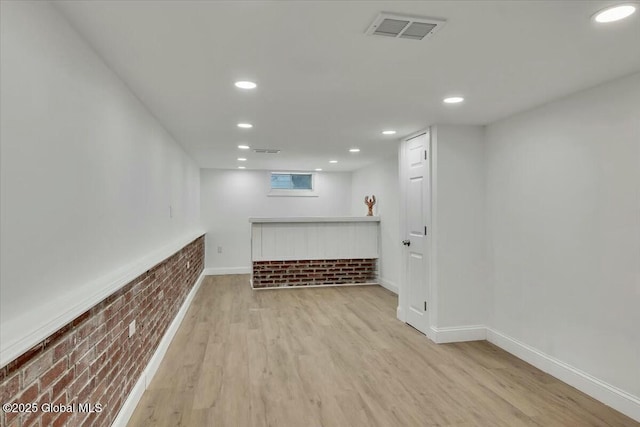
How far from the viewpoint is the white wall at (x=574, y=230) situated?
2.45 m

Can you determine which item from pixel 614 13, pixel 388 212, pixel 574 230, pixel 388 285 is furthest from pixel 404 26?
pixel 388 285

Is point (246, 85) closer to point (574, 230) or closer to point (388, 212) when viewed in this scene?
point (574, 230)

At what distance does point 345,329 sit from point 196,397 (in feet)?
6.25

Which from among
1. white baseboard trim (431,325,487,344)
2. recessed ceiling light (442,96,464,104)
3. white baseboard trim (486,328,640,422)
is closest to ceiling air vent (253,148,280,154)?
recessed ceiling light (442,96,464,104)

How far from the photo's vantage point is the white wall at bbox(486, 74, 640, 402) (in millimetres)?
2449

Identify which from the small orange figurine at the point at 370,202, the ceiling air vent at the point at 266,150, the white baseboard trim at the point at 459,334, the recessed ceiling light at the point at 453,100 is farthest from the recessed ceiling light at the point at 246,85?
the small orange figurine at the point at 370,202

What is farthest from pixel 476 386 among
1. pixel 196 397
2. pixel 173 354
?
pixel 173 354

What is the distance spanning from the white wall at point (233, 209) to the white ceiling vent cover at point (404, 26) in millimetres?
6244

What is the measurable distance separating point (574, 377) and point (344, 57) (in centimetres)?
284

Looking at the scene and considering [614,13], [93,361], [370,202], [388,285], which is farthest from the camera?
[370,202]

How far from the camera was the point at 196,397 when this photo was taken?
104 inches

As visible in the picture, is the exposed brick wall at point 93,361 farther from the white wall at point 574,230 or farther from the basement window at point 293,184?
the basement window at point 293,184

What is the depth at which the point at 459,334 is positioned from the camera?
3795 mm

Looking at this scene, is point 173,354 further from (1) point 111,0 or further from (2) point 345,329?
(1) point 111,0
